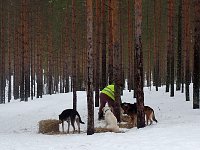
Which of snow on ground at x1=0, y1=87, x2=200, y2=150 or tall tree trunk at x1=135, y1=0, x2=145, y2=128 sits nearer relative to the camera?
snow on ground at x1=0, y1=87, x2=200, y2=150

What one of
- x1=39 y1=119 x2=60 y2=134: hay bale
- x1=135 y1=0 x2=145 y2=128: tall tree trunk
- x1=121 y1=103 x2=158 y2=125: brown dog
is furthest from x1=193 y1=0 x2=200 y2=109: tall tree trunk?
x1=39 y1=119 x2=60 y2=134: hay bale

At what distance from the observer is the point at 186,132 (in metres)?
10.8

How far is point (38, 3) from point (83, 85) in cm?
1650

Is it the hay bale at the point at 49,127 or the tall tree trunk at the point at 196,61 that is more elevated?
the tall tree trunk at the point at 196,61

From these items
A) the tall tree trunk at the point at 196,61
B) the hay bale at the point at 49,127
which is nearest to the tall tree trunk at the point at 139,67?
the hay bale at the point at 49,127

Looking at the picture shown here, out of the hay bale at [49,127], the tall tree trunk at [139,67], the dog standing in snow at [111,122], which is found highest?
the tall tree trunk at [139,67]

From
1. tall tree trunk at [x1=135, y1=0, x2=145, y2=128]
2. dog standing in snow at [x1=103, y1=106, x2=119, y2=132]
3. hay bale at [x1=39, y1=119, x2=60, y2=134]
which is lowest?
hay bale at [x1=39, y1=119, x2=60, y2=134]

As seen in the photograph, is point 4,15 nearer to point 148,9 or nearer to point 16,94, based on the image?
point 16,94

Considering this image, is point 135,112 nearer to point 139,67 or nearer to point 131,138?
point 139,67

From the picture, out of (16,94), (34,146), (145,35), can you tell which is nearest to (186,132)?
(34,146)

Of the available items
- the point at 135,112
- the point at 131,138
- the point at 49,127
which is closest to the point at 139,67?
Result: the point at 135,112

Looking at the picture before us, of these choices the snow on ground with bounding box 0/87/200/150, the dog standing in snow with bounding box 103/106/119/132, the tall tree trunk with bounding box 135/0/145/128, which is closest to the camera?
the snow on ground with bounding box 0/87/200/150

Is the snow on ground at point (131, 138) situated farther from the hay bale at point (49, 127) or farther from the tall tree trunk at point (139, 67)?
the hay bale at point (49, 127)

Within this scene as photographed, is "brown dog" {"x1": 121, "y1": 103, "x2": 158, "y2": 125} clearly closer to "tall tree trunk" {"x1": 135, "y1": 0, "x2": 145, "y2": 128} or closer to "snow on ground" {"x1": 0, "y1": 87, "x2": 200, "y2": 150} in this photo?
"snow on ground" {"x1": 0, "y1": 87, "x2": 200, "y2": 150}
